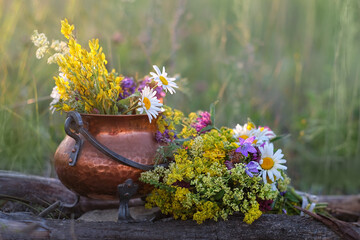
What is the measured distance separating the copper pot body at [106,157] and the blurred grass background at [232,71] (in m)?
0.43

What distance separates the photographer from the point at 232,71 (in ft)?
11.2

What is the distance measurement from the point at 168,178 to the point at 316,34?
4.10 m

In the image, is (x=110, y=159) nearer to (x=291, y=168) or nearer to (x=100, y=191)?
(x=100, y=191)

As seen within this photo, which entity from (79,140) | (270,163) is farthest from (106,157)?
(270,163)

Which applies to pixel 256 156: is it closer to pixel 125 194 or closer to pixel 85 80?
pixel 125 194

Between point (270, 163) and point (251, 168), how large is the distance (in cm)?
13

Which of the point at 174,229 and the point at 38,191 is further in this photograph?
the point at 38,191

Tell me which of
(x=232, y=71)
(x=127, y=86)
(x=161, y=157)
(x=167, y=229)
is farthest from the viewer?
(x=232, y=71)

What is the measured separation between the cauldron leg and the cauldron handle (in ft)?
0.25

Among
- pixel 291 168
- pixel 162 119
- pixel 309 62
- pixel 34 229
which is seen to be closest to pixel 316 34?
pixel 309 62

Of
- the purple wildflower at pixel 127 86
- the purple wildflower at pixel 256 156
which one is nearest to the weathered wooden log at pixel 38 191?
the purple wildflower at pixel 127 86

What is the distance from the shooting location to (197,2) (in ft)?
17.8

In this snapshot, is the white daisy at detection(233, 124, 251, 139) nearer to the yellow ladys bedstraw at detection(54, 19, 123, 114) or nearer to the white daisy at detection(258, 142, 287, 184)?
the white daisy at detection(258, 142, 287, 184)

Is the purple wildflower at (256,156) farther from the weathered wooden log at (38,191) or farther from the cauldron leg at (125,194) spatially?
the weathered wooden log at (38,191)
